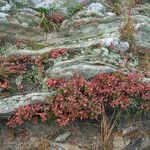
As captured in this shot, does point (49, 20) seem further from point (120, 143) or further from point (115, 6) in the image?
point (120, 143)

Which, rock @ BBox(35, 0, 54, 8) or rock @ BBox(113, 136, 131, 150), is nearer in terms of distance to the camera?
rock @ BBox(113, 136, 131, 150)

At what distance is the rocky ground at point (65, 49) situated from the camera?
25.4 feet

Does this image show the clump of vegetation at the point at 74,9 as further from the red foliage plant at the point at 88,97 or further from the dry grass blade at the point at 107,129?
the dry grass blade at the point at 107,129

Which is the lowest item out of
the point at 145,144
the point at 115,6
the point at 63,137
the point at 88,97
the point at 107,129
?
the point at 145,144

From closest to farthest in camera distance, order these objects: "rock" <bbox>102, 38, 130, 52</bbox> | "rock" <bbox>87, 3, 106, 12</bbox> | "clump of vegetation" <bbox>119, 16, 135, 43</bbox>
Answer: "rock" <bbox>102, 38, 130, 52</bbox>, "clump of vegetation" <bbox>119, 16, 135, 43</bbox>, "rock" <bbox>87, 3, 106, 12</bbox>

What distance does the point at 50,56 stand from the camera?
8648 mm

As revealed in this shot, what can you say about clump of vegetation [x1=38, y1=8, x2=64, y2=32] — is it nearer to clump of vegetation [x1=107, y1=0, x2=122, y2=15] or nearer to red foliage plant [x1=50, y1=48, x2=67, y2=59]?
red foliage plant [x1=50, y1=48, x2=67, y2=59]

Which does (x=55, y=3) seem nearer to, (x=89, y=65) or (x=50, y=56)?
(x=50, y=56)

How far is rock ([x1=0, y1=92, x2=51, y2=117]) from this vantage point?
25.0 ft

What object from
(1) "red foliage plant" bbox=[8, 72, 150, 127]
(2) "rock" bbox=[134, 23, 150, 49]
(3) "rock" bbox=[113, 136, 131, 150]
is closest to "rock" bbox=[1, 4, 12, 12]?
(1) "red foliage plant" bbox=[8, 72, 150, 127]

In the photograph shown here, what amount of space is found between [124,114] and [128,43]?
1.88m

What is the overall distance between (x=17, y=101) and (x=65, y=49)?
1755mm

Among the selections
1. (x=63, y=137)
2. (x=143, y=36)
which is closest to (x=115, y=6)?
(x=143, y=36)

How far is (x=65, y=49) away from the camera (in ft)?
28.5
